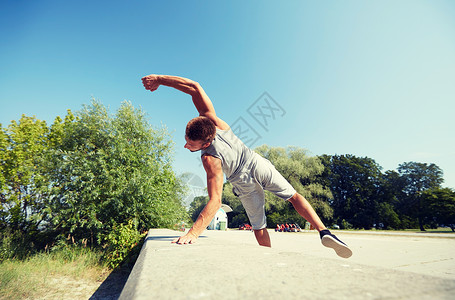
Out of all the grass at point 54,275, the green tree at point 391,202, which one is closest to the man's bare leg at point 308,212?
the grass at point 54,275

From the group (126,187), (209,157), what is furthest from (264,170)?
(126,187)

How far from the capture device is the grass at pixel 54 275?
4202 mm

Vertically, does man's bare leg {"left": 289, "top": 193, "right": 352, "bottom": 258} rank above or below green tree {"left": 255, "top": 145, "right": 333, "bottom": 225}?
below

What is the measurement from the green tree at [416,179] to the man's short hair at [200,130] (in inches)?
1670

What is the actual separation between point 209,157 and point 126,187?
5.07 metres

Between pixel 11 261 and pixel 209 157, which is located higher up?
pixel 209 157

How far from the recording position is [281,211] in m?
28.3

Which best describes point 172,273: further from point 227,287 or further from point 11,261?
point 11,261

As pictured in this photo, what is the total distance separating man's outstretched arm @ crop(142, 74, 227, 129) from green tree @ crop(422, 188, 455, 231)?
36.3 metres

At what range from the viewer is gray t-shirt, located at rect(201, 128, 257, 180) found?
Answer: 7.78 feet

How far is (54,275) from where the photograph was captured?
511 cm

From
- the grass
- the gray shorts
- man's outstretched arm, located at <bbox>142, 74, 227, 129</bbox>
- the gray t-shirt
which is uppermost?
man's outstretched arm, located at <bbox>142, 74, 227, 129</bbox>

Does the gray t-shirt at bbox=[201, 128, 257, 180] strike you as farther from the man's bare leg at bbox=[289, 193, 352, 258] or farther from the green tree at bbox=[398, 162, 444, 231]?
the green tree at bbox=[398, 162, 444, 231]

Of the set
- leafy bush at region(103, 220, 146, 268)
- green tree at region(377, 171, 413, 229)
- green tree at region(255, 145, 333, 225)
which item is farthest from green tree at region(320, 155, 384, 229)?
leafy bush at region(103, 220, 146, 268)
